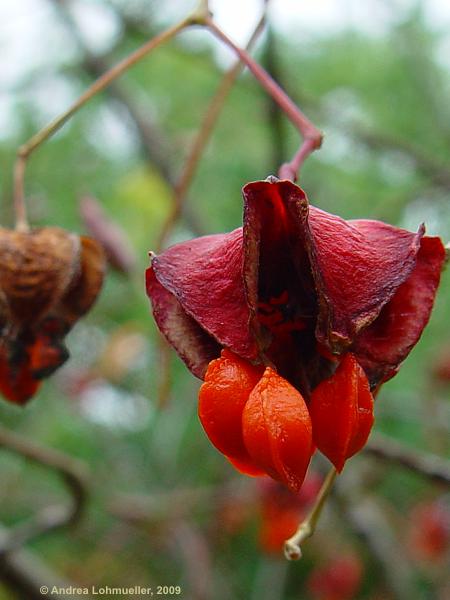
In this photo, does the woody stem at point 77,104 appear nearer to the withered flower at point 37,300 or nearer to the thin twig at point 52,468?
the withered flower at point 37,300

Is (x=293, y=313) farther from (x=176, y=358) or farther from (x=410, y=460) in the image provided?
(x=176, y=358)

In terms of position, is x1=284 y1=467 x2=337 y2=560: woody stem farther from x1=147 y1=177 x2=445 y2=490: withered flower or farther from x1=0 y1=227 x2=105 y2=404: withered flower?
x1=0 y1=227 x2=105 y2=404: withered flower

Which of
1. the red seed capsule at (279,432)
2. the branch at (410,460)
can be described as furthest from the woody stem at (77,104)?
the branch at (410,460)

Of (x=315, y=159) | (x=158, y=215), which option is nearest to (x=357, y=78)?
(x=315, y=159)

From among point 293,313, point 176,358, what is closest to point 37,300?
point 293,313

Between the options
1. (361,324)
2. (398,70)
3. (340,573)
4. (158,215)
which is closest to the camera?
(361,324)

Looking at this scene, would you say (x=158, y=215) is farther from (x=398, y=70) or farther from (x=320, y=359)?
(x=320, y=359)
